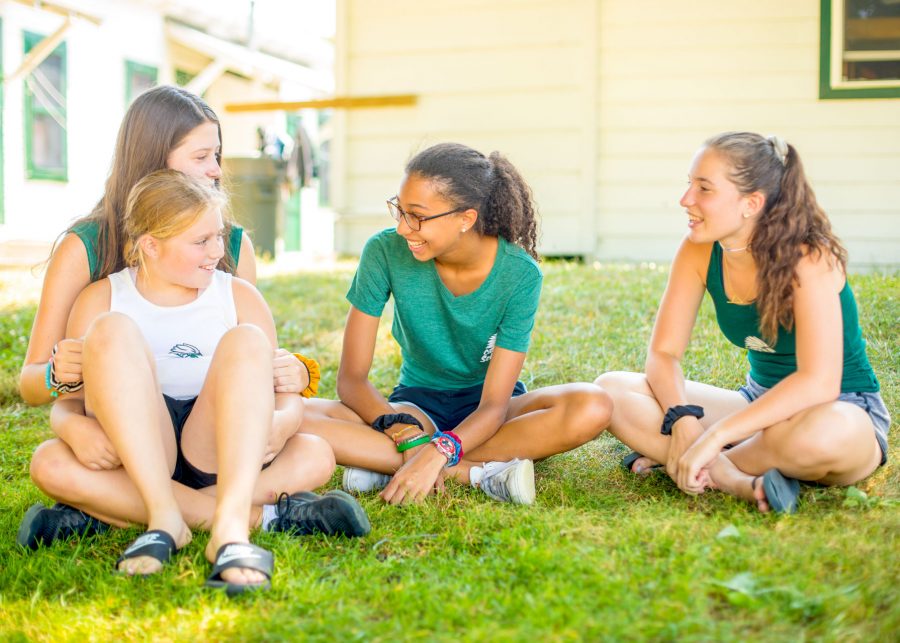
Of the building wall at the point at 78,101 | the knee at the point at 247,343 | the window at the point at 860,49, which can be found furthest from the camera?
the building wall at the point at 78,101

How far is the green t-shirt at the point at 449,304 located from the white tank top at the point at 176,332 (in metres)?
0.58

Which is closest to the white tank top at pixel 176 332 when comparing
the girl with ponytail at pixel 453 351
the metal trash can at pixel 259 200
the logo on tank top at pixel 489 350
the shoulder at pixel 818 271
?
the girl with ponytail at pixel 453 351

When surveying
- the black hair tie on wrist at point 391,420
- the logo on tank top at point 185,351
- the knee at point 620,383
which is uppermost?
the logo on tank top at point 185,351

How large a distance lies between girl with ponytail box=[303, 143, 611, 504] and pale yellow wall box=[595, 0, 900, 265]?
4876 mm

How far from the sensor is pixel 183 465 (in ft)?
8.38

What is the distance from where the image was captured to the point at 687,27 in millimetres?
7605

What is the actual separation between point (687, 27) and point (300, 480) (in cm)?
624

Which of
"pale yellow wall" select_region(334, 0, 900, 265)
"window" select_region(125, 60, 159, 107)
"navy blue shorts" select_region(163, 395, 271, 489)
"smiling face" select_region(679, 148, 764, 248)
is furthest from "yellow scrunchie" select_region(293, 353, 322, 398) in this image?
"window" select_region(125, 60, 159, 107)

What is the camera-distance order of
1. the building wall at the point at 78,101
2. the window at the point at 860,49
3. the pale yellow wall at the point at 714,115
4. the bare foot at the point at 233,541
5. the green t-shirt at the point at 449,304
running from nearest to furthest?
1. the bare foot at the point at 233,541
2. the green t-shirt at the point at 449,304
3. the window at the point at 860,49
4. the pale yellow wall at the point at 714,115
5. the building wall at the point at 78,101

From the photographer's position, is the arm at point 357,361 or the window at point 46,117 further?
the window at point 46,117

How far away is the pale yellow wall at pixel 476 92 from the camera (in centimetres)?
794

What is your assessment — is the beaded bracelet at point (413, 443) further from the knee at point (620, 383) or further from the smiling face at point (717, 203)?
the smiling face at point (717, 203)

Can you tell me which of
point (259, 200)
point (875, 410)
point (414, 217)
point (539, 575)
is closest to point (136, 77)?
point (259, 200)

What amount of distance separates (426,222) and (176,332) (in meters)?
0.84
